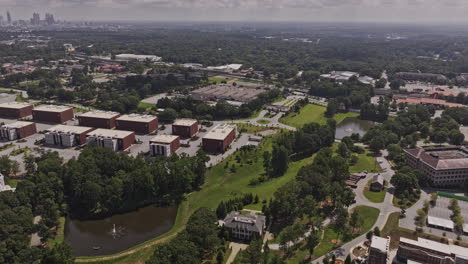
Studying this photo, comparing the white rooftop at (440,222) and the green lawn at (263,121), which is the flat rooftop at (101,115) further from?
the white rooftop at (440,222)

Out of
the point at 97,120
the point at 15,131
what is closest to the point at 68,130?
the point at 97,120

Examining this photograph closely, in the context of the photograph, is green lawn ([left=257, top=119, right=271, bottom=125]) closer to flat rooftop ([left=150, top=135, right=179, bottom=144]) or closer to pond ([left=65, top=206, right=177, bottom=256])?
flat rooftop ([left=150, top=135, right=179, bottom=144])

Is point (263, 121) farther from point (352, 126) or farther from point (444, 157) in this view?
point (444, 157)

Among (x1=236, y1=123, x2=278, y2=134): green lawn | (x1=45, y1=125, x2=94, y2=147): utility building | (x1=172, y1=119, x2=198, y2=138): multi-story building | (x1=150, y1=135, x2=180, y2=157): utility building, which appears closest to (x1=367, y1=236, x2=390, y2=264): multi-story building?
(x1=150, y1=135, x2=180, y2=157): utility building

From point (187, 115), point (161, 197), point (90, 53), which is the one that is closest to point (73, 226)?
point (161, 197)

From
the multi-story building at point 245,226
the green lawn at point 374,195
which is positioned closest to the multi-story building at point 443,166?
the green lawn at point 374,195

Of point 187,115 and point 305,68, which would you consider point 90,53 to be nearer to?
point 305,68
